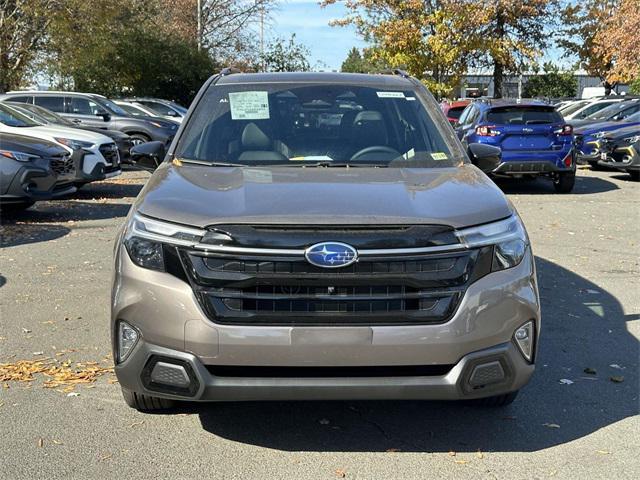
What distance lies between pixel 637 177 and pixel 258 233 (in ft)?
49.3

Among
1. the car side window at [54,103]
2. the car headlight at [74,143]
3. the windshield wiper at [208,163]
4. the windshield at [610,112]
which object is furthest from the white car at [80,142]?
the windshield at [610,112]

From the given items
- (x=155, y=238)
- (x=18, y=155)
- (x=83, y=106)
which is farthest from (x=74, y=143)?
(x=155, y=238)

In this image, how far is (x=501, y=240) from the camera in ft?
11.0

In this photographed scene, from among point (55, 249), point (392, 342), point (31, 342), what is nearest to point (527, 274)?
point (392, 342)

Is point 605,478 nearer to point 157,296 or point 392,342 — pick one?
point 392,342

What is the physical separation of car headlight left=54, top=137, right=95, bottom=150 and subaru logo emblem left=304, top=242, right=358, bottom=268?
373 inches

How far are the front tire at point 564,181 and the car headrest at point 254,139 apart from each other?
9.99 metres

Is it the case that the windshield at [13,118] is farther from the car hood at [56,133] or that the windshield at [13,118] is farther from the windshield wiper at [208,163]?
the windshield wiper at [208,163]

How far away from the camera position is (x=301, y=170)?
4.09 metres

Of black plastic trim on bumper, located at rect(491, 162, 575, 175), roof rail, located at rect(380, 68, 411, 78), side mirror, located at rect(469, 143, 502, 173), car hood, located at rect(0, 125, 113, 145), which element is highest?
roof rail, located at rect(380, 68, 411, 78)

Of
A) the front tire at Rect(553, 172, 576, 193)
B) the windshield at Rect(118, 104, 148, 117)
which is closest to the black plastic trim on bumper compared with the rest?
the front tire at Rect(553, 172, 576, 193)

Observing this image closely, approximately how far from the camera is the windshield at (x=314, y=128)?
4.41 m

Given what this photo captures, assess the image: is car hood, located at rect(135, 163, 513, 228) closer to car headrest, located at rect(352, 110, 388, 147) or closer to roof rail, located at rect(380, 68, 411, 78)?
car headrest, located at rect(352, 110, 388, 147)

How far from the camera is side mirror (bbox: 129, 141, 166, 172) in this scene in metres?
4.96
